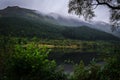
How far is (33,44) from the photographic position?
34.1 feet

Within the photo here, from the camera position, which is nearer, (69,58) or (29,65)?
(29,65)

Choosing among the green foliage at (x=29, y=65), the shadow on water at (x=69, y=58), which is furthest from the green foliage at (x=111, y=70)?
the shadow on water at (x=69, y=58)

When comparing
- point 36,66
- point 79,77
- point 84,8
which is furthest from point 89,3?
point 36,66

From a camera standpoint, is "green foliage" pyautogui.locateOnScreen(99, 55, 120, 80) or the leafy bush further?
"green foliage" pyautogui.locateOnScreen(99, 55, 120, 80)

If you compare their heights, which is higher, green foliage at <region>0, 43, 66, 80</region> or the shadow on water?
green foliage at <region>0, 43, 66, 80</region>

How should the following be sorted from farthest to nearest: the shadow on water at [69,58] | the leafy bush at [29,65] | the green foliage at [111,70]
A: the shadow on water at [69,58] → the green foliage at [111,70] → the leafy bush at [29,65]

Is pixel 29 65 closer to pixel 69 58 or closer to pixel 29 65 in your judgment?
pixel 29 65

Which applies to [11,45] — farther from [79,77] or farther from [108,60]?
[108,60]

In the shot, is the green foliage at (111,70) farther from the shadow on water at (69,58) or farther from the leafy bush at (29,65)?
the shadow on water at (69,58)

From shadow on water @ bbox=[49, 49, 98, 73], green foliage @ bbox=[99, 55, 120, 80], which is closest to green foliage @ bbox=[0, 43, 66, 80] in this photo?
green foliage @ bbox=[99, 55, 120, 80]

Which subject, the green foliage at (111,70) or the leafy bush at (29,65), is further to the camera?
the green foliage at (111,70)

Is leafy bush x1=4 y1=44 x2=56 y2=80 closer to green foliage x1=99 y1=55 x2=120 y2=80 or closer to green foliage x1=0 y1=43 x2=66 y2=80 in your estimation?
green foliage x1=0 y1=43 x2=66 y2=80

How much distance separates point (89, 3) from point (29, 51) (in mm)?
4880

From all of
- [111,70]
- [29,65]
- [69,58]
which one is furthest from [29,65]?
[69,58]
